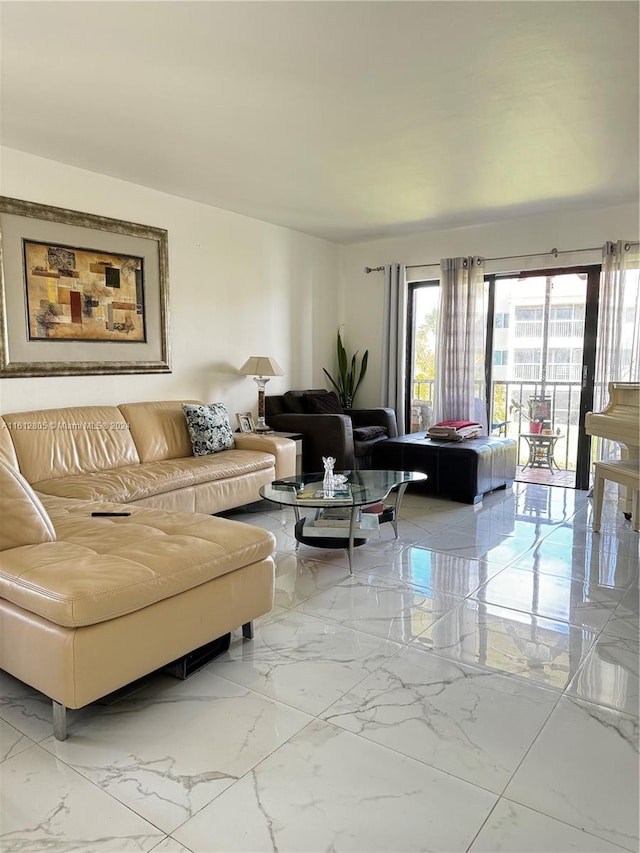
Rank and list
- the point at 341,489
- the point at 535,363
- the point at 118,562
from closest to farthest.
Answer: the point at 118,562, the point at 341,489, the point at 535,363

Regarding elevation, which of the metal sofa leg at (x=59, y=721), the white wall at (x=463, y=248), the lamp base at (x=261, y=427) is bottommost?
the metal sofa leg at (x=59, y=721)

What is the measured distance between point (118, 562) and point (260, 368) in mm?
3416

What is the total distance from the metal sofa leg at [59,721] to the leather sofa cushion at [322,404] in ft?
13.8

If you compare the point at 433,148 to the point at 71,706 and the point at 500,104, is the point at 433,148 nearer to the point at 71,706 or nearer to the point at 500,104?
the point at 500,104

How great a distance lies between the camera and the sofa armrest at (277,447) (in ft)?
14.9

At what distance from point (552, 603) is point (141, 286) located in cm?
363

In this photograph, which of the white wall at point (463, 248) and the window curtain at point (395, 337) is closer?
the white wall at point (463, 248)

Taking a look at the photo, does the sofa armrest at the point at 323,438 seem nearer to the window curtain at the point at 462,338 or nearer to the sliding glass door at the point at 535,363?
the window curtain at the point at 462,338

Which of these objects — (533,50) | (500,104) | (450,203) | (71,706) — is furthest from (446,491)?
(71,706)

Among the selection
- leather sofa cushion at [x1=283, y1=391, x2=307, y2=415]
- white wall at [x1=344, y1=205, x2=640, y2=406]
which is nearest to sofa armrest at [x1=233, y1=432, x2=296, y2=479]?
leather sofa cushion at [x1=283, y1=391, x2=307, y2=415]

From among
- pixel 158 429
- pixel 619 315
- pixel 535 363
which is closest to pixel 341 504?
pixel 158 429

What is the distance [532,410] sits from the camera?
19.9 ft

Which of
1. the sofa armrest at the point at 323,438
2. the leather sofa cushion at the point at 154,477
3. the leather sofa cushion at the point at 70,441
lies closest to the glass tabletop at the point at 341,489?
the leather sofa cushion at the point at 154,477

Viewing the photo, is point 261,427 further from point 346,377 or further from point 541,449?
point 541,449
